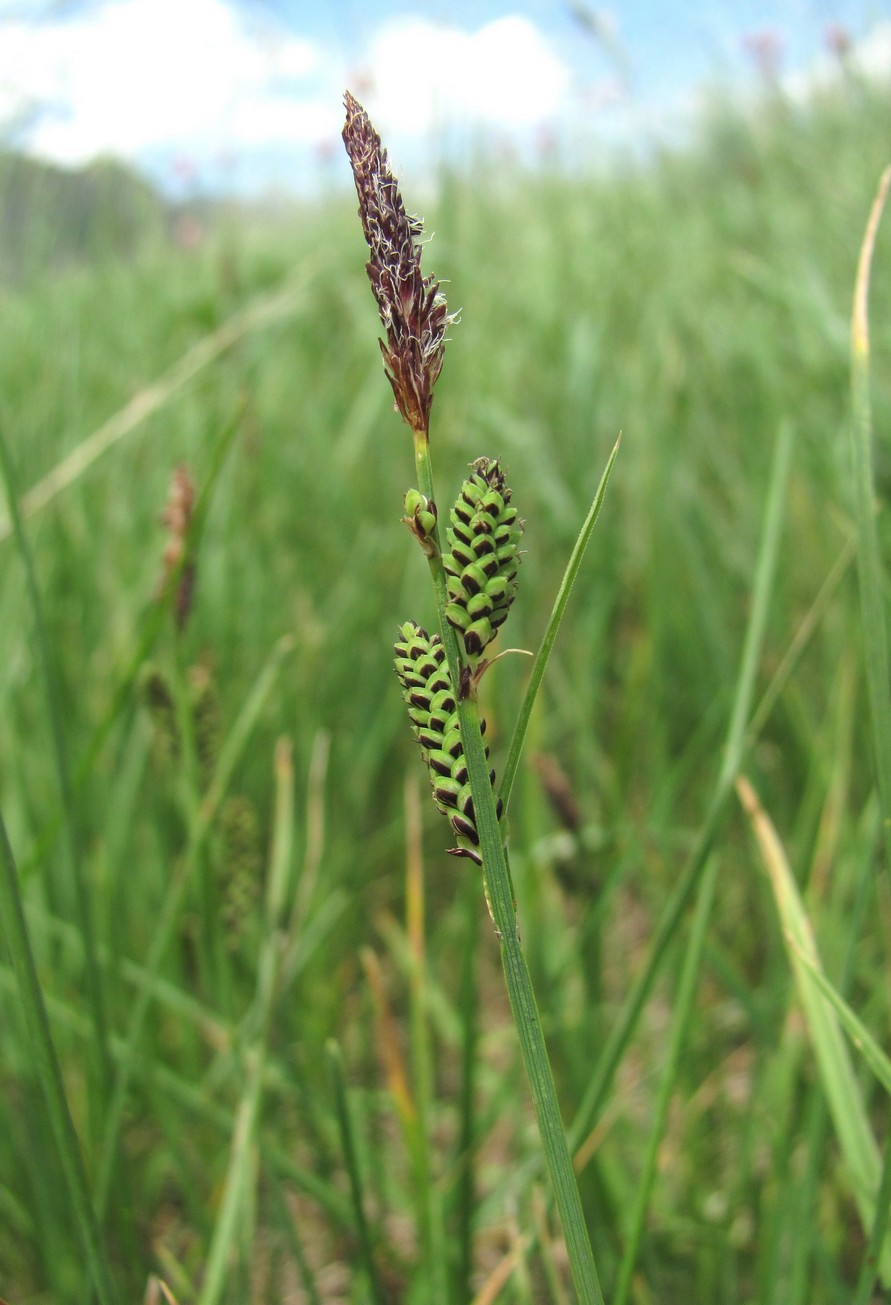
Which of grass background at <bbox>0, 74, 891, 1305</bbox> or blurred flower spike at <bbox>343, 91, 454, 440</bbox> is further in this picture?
grass background at <bbox>0, 74, 891, 1305</bbox>

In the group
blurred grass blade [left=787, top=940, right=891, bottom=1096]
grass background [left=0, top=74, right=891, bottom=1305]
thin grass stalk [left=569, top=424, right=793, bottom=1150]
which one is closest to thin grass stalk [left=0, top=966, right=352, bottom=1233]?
grass background [left=0, top=74, right=891, bottom=1305]

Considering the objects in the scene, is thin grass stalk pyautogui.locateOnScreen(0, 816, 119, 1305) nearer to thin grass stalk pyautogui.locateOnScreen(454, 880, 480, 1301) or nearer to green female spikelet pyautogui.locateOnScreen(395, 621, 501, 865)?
green female spikelet pyautogui.locateOnScreen(395, 621, 501, 865)

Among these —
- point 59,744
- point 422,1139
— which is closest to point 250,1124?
point 422,1139

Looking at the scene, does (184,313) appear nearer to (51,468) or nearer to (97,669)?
(51,468)

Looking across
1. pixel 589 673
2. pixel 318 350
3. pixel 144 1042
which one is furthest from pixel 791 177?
pixel 144 1042

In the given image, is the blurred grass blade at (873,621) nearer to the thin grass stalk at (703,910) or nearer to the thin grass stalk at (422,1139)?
the thin grass stalk at (703,910)

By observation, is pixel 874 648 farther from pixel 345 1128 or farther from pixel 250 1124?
pixel 250 1124
